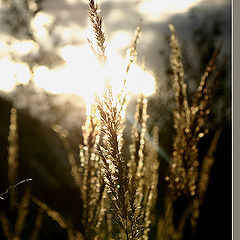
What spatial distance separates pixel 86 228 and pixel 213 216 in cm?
619

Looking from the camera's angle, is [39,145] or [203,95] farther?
[39,145]

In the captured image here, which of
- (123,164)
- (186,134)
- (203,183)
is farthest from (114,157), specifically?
(203,183)

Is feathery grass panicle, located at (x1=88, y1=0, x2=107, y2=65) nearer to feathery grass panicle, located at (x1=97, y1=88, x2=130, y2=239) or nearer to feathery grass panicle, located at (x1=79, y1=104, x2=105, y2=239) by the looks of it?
feathery grass panicle, located at (x1=97, y1=88, x2=130, y2=239)

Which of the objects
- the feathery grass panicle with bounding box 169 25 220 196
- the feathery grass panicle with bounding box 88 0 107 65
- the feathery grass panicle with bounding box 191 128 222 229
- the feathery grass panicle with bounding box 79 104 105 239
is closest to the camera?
the feathery grass panicle with bounding box 88 0 107 65

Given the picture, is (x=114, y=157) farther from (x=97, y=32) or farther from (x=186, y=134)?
(x=186, y=134)

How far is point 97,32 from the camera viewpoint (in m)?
0.87

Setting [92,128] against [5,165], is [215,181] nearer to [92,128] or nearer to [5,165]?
[5,165]

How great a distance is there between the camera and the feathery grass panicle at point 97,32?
86 cm

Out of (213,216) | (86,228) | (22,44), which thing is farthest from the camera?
(213,216)

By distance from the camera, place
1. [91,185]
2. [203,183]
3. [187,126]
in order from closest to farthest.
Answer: [91,185] → [187,126] → [203,183]

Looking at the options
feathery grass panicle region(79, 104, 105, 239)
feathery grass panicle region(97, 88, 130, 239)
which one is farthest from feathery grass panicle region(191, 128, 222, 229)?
feathery grass panicle region(97, 88, 130, 239)

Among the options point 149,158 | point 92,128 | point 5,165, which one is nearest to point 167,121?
point 5,165

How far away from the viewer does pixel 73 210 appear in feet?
18.9

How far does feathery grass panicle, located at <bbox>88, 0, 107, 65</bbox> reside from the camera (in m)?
0.86
